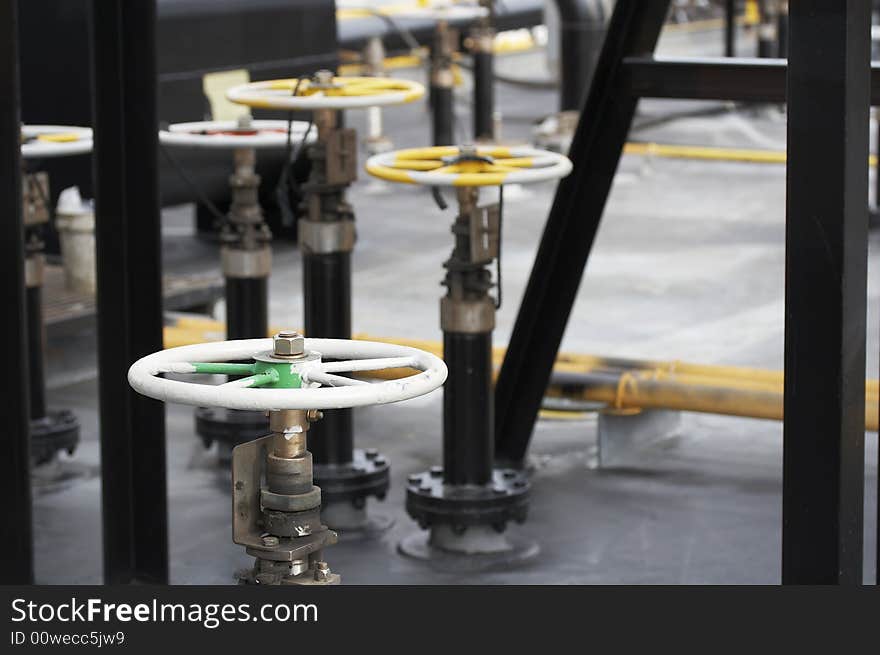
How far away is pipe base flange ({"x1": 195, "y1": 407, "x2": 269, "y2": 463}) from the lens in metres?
5.78

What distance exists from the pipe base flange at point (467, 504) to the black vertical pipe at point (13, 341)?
1425 millimetres

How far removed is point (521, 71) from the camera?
17.1 meters

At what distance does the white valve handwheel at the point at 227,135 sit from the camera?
562 cm

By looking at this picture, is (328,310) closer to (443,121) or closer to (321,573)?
(321,573)

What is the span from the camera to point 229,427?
19.0 ft

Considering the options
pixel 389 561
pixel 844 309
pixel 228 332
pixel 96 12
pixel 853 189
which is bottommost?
pixel 389 561

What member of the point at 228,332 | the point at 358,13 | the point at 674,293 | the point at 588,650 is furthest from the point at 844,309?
the point at 358,13

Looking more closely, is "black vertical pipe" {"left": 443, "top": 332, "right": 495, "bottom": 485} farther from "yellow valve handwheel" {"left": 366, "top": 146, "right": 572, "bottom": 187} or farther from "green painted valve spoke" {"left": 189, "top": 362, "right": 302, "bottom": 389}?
"green painted valve spoke" {"left": 189, "top": 362, "right": 302, "bottom": 389}

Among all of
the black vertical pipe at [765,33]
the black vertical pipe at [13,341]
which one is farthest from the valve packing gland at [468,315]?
the black vertical pipe at [765,33]

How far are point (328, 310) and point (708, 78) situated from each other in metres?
1.27

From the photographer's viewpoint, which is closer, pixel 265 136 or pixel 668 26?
pixel 265 136

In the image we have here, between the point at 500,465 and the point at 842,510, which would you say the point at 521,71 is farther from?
the point at 842,510

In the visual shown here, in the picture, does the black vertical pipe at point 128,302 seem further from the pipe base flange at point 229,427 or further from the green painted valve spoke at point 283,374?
the green painted valve spoke at point 283,374

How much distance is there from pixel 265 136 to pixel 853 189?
10.3 feet
